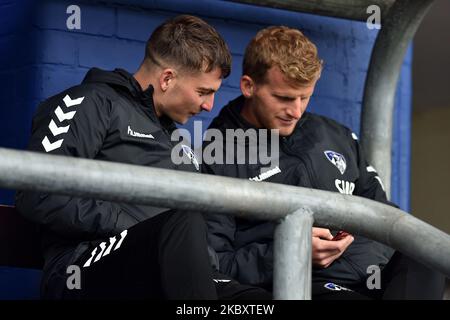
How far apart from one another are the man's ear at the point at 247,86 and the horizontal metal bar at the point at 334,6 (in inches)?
15.6

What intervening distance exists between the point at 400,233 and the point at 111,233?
83cm

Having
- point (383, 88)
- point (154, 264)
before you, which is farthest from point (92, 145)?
point (383, 88)

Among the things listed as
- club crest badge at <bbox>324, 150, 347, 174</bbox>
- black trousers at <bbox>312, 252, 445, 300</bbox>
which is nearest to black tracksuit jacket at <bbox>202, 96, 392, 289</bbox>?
club crest badge at <bbox>324, 150, 347, 174</bbox>

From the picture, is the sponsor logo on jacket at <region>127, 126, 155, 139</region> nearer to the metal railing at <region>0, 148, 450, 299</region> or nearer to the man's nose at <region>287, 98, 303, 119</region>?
the man's nose at <region>287, 98, 303, 119</region>

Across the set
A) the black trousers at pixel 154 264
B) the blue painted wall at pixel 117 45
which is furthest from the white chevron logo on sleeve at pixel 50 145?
the blue painted wall at pixel 117 45

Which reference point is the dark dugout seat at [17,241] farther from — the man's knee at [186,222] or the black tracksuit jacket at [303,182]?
the man's knee at [186,222]

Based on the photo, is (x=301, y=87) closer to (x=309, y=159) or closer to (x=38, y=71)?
(x=309, y=159)

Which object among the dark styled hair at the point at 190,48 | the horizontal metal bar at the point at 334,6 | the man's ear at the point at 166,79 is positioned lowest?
the man's ear at the point at 166,79

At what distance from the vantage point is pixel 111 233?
7.39ft

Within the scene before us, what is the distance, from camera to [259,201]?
149cm

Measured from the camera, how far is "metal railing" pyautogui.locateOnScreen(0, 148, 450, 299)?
4.50ft

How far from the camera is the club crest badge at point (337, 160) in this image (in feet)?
9.20

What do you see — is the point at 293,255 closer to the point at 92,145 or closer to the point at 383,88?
the point at 92,145
